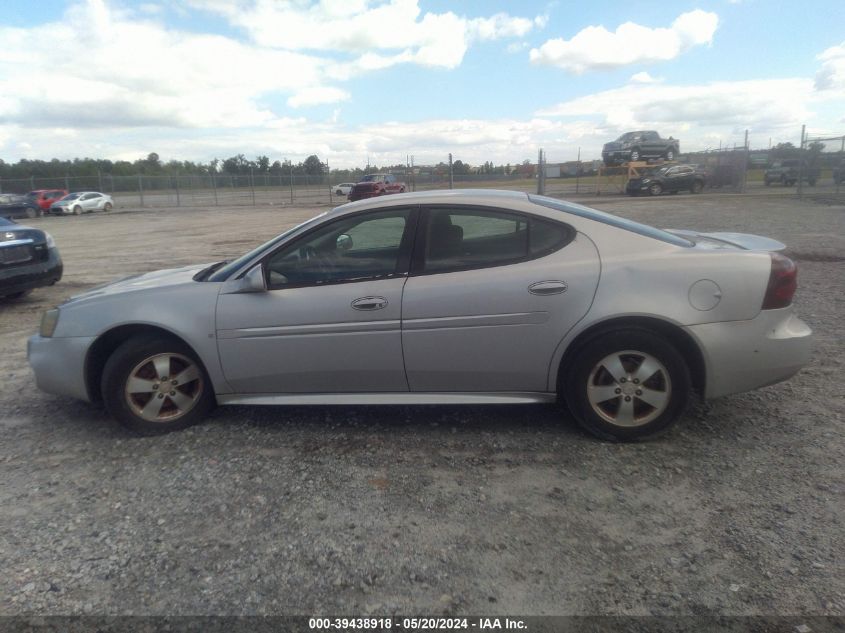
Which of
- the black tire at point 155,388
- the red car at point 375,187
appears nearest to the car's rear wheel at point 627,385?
the black tire at point 155,388

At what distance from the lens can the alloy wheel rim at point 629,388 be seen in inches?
145

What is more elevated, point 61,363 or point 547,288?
point 547,288

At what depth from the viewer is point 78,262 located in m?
13.3

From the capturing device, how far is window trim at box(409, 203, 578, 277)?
3799 millimetres

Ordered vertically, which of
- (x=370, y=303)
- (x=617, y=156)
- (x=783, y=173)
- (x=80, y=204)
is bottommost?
(x=80, y=204)

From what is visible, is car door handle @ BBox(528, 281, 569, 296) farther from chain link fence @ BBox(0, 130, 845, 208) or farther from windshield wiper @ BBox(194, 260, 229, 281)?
chain link fence @ BBox(0, 130, 845, 208)

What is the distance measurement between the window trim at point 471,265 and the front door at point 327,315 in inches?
2.4

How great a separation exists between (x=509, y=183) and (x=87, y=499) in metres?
39.1

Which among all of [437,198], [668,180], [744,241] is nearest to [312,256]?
[437,198]

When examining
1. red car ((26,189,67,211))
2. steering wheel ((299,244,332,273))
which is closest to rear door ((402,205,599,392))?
steering wheel ((299,244,332,273))

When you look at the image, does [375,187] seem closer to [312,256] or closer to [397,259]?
[312,256]

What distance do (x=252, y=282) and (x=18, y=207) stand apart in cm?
3587

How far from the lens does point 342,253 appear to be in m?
4.03

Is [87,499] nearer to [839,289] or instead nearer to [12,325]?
[12,325]
